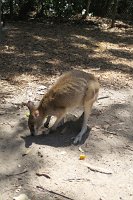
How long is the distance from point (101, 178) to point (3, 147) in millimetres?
1084

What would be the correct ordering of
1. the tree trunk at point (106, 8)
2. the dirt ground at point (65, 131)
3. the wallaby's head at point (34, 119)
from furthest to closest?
the tree trunk at point (106, 8) → the wallaby's head at point (34, 119) → the dirt ground at point (65, 131)

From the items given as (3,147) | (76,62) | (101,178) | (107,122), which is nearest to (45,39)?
(76,62)

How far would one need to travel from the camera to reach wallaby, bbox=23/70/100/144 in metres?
4.44

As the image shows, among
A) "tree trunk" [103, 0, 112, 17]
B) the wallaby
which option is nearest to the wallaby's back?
the wallaby

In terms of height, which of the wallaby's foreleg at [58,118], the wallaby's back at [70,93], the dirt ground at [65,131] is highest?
A: the wallaby's back at [70,93]

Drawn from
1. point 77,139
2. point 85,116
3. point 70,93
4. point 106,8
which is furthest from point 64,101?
point 106,8

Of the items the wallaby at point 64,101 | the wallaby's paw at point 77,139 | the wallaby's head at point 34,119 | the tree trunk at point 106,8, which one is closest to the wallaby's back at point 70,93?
the wallaby at point 64,101

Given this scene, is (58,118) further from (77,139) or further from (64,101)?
(77,139)

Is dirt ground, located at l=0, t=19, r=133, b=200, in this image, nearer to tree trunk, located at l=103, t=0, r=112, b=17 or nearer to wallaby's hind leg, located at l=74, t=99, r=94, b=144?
wallaby's hind leg, located at l=74, t=99, r=94, b=144

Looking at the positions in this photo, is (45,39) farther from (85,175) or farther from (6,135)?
(85,175)

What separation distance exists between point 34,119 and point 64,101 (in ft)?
1.23

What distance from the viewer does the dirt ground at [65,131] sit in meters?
3.73

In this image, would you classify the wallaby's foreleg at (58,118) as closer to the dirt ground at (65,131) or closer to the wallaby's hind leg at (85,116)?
the dirt ground at (65,131)

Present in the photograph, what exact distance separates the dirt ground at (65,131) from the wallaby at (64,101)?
0.17m
